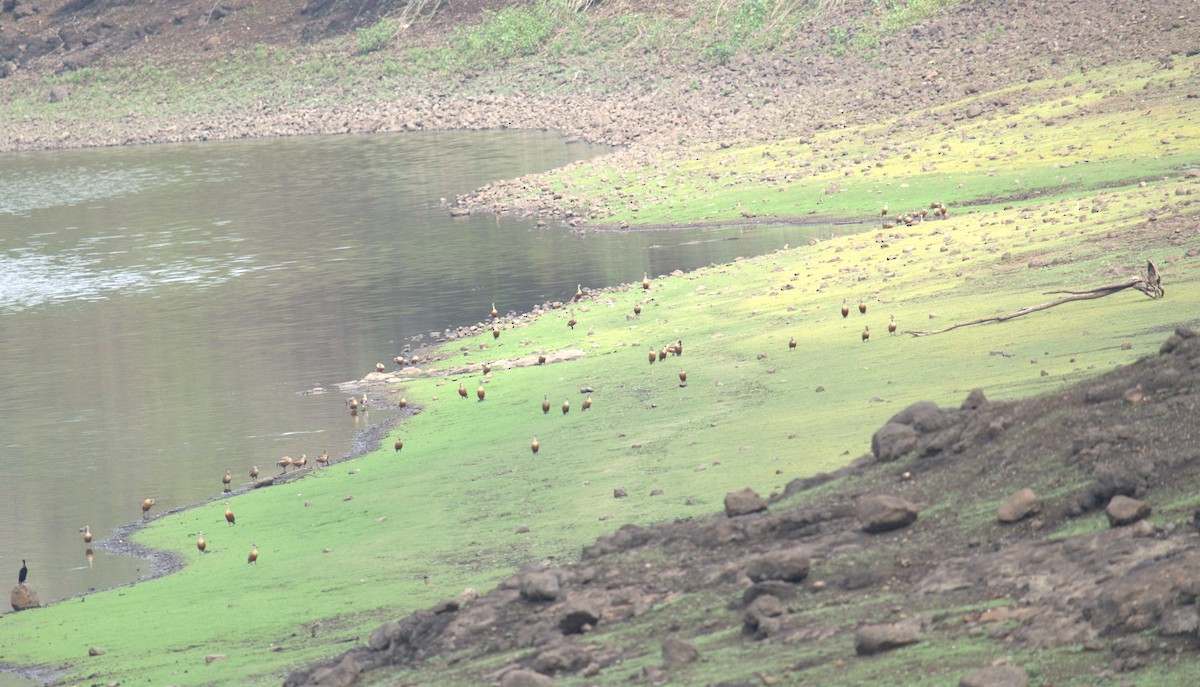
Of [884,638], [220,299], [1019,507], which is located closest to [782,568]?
[1019,507]

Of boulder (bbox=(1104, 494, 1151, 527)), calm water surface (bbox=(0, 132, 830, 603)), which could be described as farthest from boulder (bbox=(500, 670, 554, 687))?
calm water surface (bbox=(0, 132, 830, 603))

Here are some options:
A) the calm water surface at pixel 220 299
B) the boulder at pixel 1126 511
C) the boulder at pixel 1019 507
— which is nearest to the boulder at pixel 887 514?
the boulder at pixel 1019 507

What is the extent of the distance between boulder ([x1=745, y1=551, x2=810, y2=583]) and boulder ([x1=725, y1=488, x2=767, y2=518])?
1.69 m

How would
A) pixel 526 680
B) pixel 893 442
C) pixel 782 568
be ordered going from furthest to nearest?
pixel 893 442, pixel 782 568, pixel 526 680

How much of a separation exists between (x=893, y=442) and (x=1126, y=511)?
314cm

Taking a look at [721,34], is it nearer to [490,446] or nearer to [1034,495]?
[490,446]

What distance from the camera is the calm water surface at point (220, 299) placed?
20.2 meters

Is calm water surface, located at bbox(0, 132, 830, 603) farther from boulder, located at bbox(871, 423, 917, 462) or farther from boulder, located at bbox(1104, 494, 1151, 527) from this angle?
boulder, located at bbox(1104, 494, 1151, 527)

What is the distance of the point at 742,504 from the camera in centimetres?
1173

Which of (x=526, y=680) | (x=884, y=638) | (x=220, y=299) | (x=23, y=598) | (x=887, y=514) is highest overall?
(x=220, y=299)

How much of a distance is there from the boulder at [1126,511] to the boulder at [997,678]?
1950 mm

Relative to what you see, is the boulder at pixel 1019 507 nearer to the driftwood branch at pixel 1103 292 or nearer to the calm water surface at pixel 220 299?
the driftwood branch at pixel 1103 292

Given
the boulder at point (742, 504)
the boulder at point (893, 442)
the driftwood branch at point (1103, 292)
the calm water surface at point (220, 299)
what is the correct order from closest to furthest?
the boulder at point (742, 504) < the boulder at point (893, 442) < the driftwood branch at point (1103, 292) < the calm water surface at point (220, 299)

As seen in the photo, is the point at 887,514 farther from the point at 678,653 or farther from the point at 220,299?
the point at 220,299
